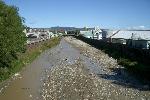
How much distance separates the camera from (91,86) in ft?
85.6

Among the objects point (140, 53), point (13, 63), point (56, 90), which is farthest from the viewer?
point (140, 53)

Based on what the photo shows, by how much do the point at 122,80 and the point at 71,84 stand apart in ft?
16.6

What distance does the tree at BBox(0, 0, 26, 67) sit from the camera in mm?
25672

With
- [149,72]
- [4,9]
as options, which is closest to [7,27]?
[4,9]

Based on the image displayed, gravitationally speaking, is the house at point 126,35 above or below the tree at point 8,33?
below

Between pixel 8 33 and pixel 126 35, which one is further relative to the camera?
pixel 126 35

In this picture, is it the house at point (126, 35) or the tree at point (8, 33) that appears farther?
the house at point (126, 35)

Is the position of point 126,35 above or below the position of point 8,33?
below

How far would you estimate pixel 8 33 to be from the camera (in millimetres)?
26969

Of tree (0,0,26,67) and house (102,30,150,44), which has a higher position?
tree (0,0,26,67)

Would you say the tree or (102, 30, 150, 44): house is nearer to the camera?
the tree

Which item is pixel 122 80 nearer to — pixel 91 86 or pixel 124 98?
pixel 91 86

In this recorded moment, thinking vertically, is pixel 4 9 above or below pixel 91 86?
above

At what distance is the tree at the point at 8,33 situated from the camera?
2567 cm
